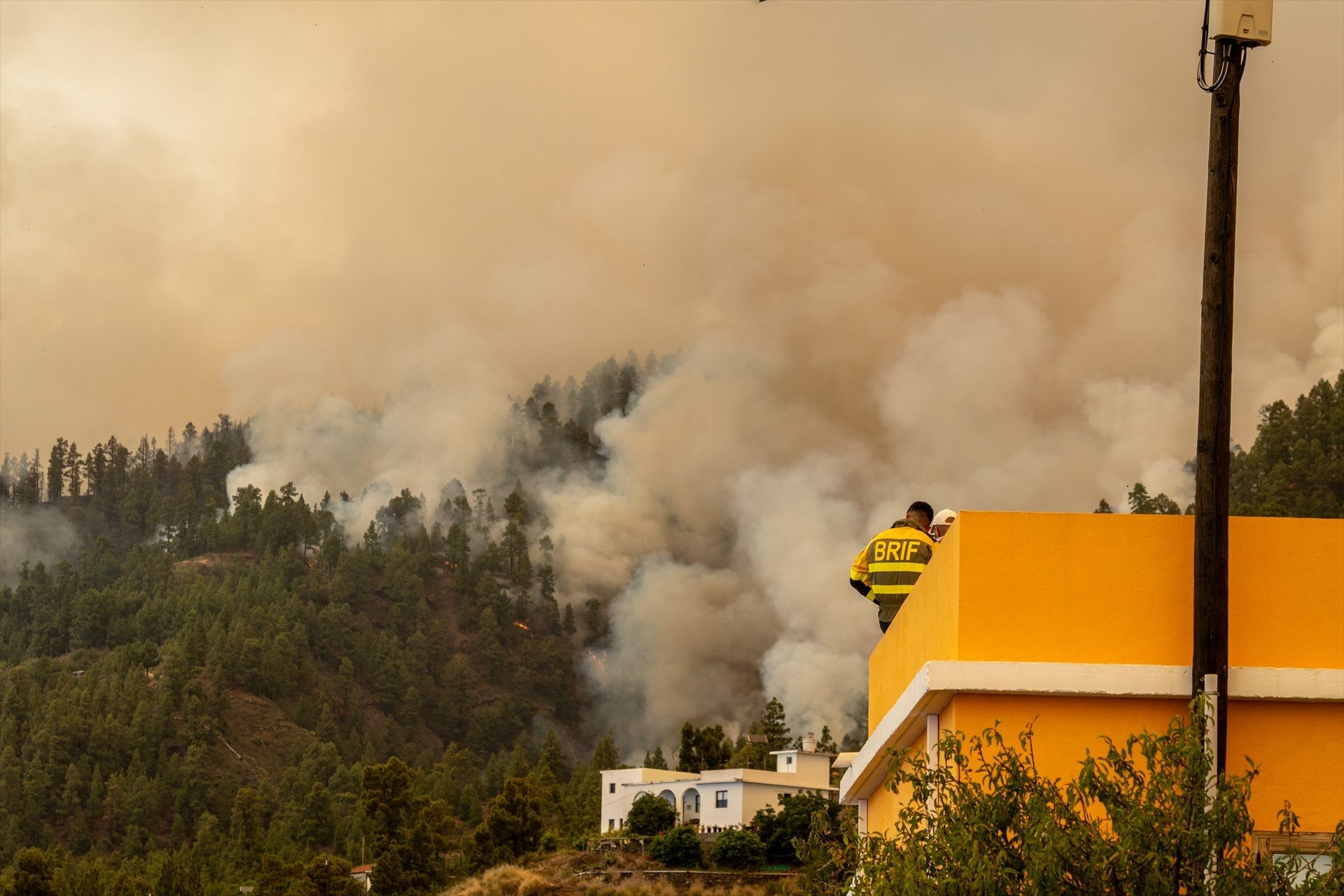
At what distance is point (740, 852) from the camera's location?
3241 inches

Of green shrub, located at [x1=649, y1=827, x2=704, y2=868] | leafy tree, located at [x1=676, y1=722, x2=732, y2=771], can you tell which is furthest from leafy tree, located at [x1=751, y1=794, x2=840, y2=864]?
leafy tree, located at [x1=676, y1=722, x2=732, y2=771]

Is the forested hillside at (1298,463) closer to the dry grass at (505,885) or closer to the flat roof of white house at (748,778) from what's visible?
the flat roof of white house at (748,778)

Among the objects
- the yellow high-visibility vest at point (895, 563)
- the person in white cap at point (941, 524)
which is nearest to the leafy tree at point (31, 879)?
the yellow high-visibility vest at point (895, 563)

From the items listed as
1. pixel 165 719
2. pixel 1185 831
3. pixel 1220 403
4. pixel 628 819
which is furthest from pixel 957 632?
pixel 165 719

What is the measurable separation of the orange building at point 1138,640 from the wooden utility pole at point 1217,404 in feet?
0.81

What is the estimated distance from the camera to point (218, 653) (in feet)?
585

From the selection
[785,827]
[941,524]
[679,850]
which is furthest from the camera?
[679,850]

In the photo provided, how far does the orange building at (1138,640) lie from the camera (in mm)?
10281

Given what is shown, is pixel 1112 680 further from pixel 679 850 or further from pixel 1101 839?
pixel 679 850

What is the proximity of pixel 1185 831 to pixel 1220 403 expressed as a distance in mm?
3174

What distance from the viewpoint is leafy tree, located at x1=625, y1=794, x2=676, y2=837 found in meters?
91.9

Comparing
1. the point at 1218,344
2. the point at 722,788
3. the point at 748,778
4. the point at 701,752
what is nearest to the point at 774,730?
the point at 701,752

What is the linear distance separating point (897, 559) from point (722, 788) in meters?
83.2

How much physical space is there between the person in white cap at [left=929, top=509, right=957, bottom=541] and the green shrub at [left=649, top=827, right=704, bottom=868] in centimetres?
7248
